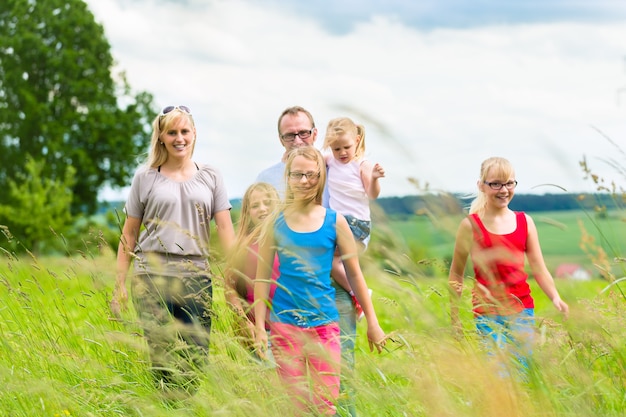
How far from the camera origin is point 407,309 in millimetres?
2463

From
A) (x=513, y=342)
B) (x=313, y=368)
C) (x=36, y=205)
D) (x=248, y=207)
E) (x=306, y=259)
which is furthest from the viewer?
(x=36, y=205)

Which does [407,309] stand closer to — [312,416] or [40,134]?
[312,416]

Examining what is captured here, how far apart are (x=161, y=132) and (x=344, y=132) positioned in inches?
42.0

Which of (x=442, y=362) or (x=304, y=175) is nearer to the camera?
(x=442, y=362)

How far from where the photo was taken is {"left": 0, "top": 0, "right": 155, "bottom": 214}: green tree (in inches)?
1245

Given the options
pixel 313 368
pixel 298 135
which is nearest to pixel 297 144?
pixel 298 135

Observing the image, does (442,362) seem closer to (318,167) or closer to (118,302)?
(318,167)

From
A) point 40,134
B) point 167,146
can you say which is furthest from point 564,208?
point 40,134

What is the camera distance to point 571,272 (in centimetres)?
293

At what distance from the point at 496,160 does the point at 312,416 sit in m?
2.04

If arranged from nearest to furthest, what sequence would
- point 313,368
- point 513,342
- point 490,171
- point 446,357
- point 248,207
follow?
1. point 446,357
2. point 513,342
3. point 313,368
4. point 490,171
5. point 248,207

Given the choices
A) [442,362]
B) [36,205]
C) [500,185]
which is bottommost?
[36,205]

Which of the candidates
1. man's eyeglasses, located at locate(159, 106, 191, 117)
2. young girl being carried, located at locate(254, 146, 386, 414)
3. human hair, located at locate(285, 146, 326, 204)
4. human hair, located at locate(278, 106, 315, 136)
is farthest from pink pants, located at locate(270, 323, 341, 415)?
man's eyeglasses, located at locate(159, 106, 191, 117)

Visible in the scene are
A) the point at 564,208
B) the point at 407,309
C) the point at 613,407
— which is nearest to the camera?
the point at 407,309
